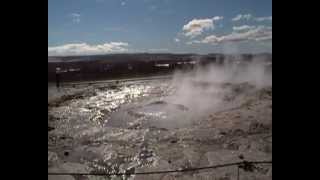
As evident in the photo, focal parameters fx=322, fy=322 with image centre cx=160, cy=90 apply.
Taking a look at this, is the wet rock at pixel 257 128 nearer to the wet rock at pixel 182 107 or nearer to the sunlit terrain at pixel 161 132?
the sunlit terrain at pixel 161 132

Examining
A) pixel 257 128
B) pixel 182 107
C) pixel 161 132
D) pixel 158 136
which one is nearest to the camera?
pixel 158 136

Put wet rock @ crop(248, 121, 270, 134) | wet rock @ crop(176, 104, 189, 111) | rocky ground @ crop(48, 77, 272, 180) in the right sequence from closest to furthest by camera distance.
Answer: rocky ground @ crop(48, 77, 272, 180) < wet rock @ crop(248, 121, 270, 134) < wet rock @ crop(176, 104, 189, 111)

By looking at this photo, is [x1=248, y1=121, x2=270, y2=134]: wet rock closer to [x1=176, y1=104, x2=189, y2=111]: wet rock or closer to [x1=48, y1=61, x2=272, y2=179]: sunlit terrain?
[x1=48, y1=61, x2=272, y2=179]: sunlit terrain

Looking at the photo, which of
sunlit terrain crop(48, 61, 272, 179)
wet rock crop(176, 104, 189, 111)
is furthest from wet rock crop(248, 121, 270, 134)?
wet rock crop(176, 104, 189, 111)

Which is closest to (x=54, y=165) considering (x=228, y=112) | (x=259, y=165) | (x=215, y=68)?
(x=259, y=165)

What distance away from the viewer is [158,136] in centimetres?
1085

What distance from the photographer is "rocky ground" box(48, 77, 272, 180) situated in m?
8.56

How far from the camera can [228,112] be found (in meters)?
13.6

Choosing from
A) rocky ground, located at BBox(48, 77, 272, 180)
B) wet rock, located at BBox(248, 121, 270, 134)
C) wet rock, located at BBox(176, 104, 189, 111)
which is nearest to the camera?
rocky ground, located at BBox(48, 77, 272, 180)

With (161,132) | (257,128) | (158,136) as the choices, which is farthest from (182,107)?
(257,128)

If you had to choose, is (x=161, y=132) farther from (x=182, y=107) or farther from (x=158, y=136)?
(x=182, y=107)

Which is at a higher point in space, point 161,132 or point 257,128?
point 257,128
